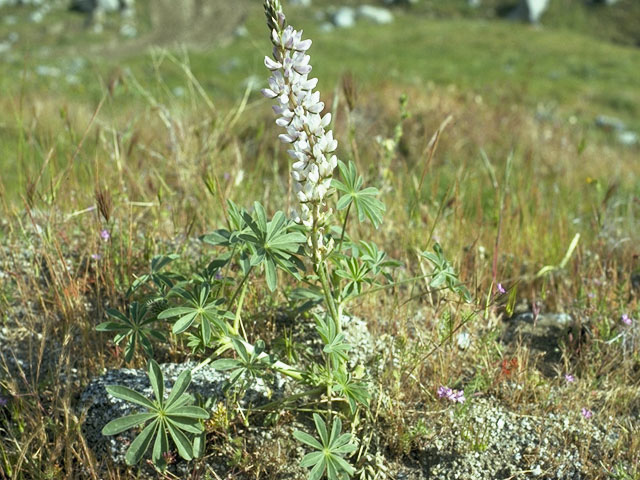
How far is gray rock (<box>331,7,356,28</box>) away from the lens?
22375 mm

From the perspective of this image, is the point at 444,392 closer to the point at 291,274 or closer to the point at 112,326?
the point at 291,274

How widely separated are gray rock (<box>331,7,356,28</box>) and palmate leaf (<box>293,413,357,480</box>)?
71.3 feet

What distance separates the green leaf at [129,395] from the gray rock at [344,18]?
71.5ft

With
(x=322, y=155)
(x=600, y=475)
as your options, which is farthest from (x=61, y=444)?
(x=600, y=475)

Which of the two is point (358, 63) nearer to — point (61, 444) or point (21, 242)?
point (21, 242)

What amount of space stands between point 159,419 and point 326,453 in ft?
1.70

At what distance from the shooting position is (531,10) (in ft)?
75.1

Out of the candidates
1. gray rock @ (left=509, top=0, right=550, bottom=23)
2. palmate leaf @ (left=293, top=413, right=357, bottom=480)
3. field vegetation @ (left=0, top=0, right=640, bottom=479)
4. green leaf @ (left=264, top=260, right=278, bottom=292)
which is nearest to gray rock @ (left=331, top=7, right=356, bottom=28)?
gray rock @ (left=509, top=0, right=550, bottom=23)

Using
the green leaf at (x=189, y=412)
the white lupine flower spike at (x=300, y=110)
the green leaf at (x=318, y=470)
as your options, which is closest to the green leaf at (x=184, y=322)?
the green leaf at (x=189, y=412)

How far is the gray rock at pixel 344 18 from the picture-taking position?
22.4 m

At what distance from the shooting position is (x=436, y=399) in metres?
2.34

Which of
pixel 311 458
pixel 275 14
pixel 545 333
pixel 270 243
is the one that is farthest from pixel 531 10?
pixel 311 458

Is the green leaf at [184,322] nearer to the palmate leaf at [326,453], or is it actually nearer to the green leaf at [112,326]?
the green leaf at [112,326]

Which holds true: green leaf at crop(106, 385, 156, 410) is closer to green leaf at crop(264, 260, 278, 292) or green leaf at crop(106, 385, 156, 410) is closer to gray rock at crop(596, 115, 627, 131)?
green leaf at crop(264, 260, 278, 292)
